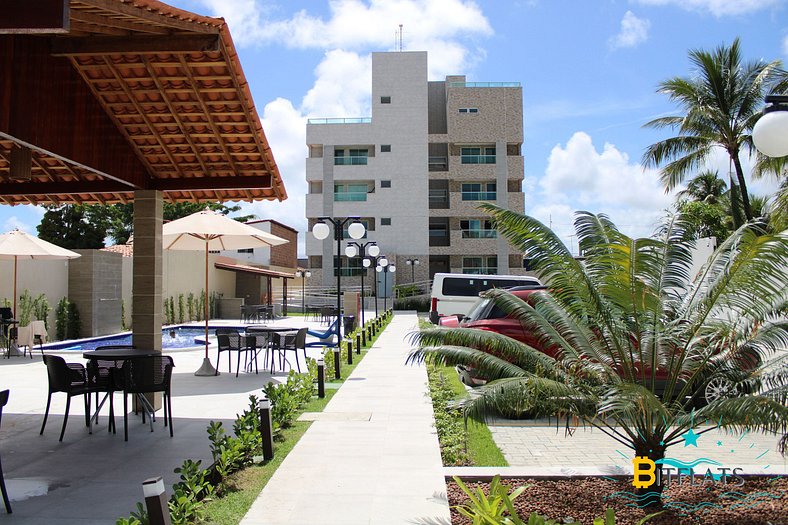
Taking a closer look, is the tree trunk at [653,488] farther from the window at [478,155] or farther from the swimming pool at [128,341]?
the window at [478,155]

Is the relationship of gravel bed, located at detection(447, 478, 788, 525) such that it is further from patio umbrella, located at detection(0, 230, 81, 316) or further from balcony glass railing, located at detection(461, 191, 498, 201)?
balcony glass railing, located at detection(461, 191, 498, 201)

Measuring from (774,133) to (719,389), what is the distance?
214 centimetres

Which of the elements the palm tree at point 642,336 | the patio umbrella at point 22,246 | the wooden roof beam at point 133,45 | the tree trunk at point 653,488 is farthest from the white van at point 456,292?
the tree trunk at point 653,488

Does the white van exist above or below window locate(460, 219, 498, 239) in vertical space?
below

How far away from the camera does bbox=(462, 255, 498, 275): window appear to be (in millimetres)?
49841

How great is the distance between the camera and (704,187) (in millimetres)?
38656

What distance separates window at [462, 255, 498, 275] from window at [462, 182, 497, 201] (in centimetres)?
448

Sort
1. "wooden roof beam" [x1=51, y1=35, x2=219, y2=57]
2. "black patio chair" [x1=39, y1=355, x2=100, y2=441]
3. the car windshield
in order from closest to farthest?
"wooden roof beam" [x1=51, y1=35, x2=219, y2=57] → "black patio chair" [x1=39, y1=355, x2=100, y2=441] → the car windshield

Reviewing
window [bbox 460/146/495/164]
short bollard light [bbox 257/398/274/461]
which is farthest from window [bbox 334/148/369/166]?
short bollard light [bbox 257/398/274/461]

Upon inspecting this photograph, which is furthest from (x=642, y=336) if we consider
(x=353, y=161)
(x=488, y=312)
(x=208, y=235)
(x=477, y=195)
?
(x=353, y=161)

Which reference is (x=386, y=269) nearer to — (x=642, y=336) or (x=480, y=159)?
(x=480, y=159)

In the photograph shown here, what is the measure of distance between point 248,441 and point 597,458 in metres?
3.61

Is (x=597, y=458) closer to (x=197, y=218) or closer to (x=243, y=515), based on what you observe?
(x=243, y=515)

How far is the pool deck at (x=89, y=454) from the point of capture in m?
5.16
